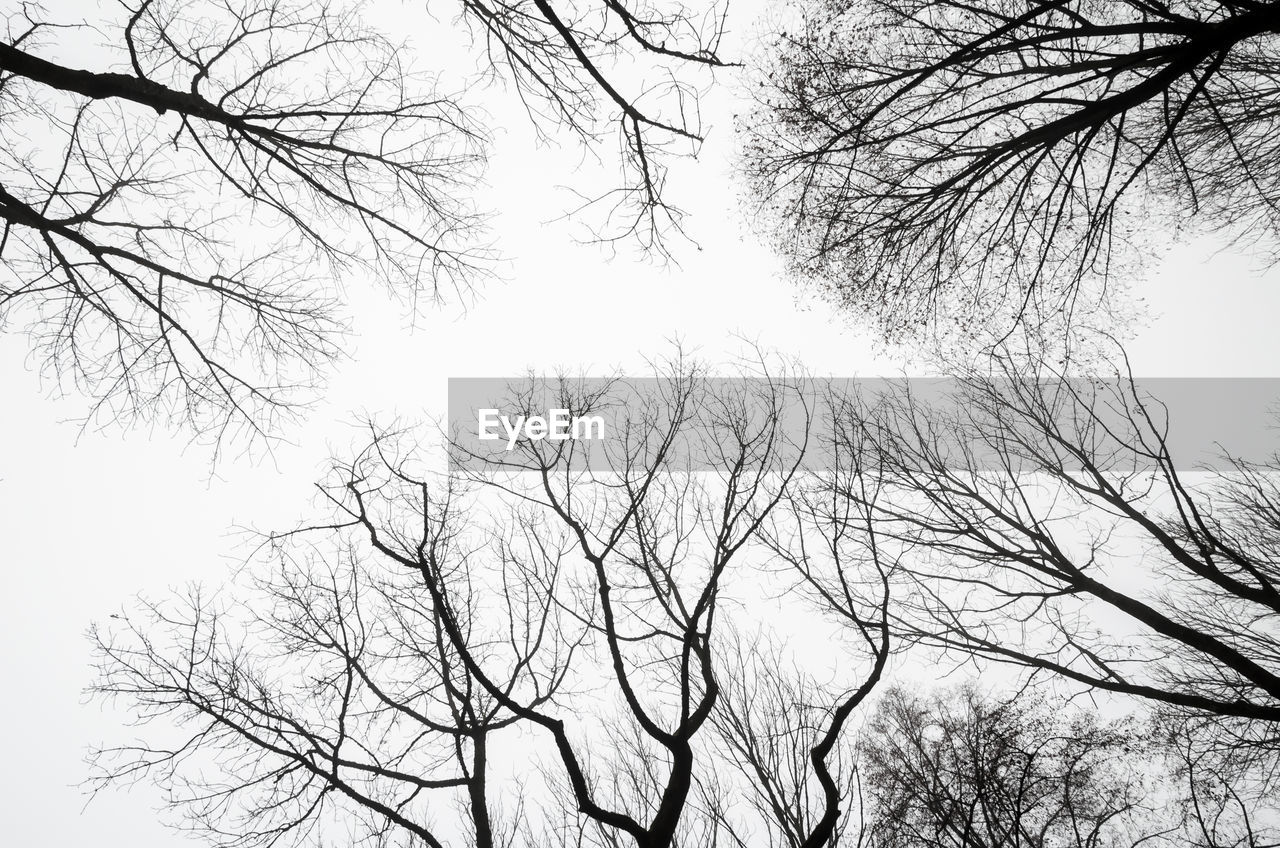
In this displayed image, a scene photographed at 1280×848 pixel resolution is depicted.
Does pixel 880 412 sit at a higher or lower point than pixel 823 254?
lower

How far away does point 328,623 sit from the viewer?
701 centimetres

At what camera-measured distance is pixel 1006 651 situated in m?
6.12

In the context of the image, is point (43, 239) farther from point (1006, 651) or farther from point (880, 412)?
point (1006, 651)

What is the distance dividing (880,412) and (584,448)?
160 inches

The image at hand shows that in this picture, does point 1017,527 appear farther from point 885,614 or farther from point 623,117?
point 623,117

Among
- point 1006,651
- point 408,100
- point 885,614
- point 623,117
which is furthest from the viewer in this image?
point 1006,651

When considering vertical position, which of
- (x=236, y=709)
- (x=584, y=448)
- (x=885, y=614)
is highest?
(x=584, y=448)

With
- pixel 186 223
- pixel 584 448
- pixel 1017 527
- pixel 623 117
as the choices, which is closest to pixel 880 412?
pixel 1017 527

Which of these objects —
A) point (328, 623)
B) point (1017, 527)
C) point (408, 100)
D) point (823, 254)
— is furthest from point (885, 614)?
point (328, 623)

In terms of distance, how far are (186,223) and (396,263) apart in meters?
1.46

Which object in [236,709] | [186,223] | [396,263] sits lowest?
[236,709]

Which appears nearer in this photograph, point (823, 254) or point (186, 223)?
point (186, 223)

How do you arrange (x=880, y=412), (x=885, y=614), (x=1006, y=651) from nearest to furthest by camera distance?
(x=885, y=614) < (x=1006, y=651) < (x=880, y=412)

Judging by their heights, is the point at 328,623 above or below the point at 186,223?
below
